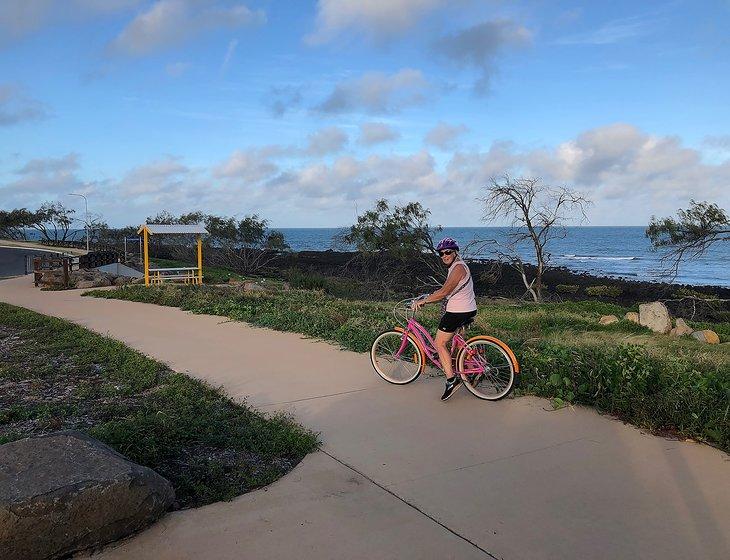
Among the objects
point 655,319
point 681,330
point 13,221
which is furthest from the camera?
point 13,221

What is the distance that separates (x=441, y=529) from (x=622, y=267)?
185 ft

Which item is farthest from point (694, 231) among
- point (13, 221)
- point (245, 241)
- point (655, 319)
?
point (13, 221)

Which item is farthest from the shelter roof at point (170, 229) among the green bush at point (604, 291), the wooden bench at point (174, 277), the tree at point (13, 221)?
the tree at point (13, 221)

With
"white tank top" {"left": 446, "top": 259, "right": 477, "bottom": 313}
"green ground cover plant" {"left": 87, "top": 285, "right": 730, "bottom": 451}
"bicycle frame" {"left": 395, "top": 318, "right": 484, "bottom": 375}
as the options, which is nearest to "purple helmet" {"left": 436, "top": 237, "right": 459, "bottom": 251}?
"white tank top" {"left": 446, "top": 259, "right": 477, "bottom": 313}

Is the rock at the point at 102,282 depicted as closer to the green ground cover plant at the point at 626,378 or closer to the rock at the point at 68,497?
the green ground cover plant at the point at 626,378

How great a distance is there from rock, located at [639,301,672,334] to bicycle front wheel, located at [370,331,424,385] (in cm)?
1032

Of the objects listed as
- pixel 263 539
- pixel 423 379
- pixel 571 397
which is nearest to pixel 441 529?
pixel 263 539

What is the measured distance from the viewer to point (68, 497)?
140 inches

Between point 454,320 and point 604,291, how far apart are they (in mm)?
31883

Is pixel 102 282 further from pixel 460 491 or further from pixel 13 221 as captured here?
pixel 13 221

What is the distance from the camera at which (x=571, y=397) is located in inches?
254

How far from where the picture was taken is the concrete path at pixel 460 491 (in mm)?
3715

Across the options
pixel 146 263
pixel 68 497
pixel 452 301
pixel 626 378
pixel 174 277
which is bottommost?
pixel 68 497

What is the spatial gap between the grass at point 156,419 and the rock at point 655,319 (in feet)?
40.5
